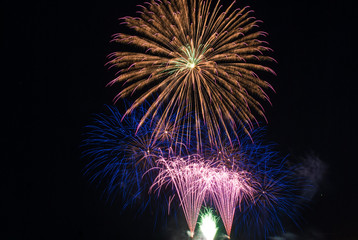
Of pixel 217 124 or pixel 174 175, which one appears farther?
pixel 174 175

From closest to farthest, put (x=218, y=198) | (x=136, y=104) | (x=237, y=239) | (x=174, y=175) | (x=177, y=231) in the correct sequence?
(x=136, y=104) → (x=174, y=175) → (x=218, y=198) → (x=237, y=239) → (x=177, y=231)

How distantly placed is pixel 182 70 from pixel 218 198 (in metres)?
9.51

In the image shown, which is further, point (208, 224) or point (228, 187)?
point (208, 224)

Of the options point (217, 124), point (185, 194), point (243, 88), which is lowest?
point (185, 194)

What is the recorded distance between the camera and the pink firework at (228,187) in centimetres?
1947

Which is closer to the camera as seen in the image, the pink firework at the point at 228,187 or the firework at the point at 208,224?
the pink firework at the point at 228,187

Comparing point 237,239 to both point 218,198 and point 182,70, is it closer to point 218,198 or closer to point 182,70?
point 218,198

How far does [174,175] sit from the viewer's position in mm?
18906

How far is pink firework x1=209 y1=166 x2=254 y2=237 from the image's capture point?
1947 centimetres

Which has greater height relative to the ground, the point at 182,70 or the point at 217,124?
the point at 182,70

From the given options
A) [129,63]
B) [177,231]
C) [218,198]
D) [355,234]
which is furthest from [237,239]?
[129,63]

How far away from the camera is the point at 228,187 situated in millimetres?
19734

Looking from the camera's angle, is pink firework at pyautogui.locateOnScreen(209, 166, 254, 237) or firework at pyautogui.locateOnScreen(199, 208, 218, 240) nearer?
pink firework at pyautogui.locateOnScreen(209, 166, 254, 237)

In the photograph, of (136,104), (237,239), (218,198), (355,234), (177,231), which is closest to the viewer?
(136,104)
